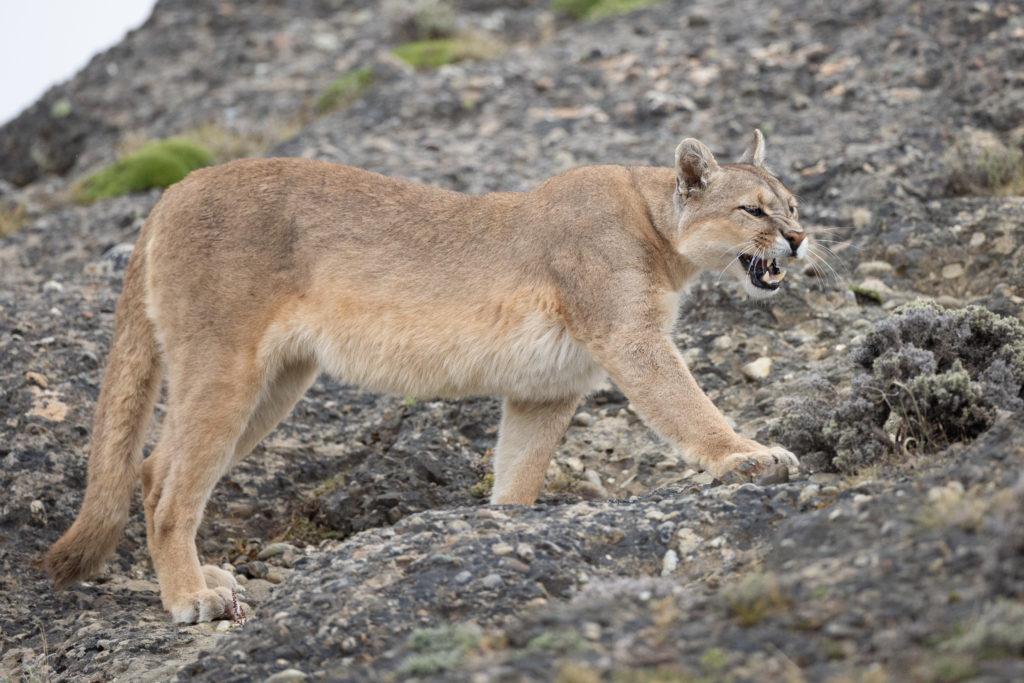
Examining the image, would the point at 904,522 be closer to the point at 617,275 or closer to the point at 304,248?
the point at 617,275

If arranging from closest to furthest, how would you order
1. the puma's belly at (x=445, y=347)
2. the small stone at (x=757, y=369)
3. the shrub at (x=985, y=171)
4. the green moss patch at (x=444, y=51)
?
the puma's belly at (x=445, y=347), the small stone at (x=757, y=369), the shrub at (x=985, y=171), the green moss patch at (x=444, y=51)

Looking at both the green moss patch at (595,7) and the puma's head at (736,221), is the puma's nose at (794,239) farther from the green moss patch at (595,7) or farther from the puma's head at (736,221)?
the green moss patch at (595,7)

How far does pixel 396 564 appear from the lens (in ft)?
13.7

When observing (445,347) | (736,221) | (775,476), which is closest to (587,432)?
(445,347)

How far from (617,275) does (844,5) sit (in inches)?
366

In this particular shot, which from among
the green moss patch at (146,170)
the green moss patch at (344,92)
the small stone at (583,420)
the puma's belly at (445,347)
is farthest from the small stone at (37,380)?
the green moss patch at (344,92)

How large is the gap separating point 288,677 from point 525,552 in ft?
3.73

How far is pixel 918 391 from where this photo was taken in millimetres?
4742

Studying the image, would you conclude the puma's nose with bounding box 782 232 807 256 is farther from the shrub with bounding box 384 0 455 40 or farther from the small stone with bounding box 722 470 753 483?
the shrub with bounding box 384 0 455 40

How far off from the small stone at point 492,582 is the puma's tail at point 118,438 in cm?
306

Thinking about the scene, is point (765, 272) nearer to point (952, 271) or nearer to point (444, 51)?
point (952, 271)

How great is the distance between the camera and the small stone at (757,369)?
705 centimetres

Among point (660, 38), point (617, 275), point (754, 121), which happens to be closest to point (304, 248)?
point (617, 275)

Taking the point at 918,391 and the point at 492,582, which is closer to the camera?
the point at 492,582
